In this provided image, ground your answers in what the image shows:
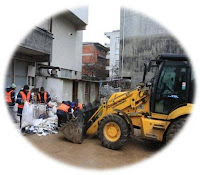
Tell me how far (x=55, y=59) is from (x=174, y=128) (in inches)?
399

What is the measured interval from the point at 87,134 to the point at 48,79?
665 centimetres

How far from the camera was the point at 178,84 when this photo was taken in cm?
486

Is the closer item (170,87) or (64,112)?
(170,87)

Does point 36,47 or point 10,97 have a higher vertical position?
point 36,47

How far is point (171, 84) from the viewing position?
4.94m

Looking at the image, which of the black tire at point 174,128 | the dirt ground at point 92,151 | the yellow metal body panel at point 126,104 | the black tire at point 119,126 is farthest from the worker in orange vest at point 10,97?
the black tire at point 174,128

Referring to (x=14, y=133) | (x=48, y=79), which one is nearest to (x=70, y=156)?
(x=14, y=133)

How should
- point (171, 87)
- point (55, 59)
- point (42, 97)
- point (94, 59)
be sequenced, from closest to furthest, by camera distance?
1. point (171, 87)
2. point (42, 97)
3. point (55, 59)
4. point (94, 59)

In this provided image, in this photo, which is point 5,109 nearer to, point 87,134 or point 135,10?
point 87,134

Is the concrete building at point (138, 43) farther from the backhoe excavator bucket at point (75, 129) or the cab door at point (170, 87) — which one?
the backhoe excavator bucket at point (75, 129)

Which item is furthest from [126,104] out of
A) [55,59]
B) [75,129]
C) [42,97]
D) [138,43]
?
[138,43]

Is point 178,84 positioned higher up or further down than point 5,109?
higher up

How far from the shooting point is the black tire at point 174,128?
15.2 feet

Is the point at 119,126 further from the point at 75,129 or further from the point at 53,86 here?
the point at 53,86
